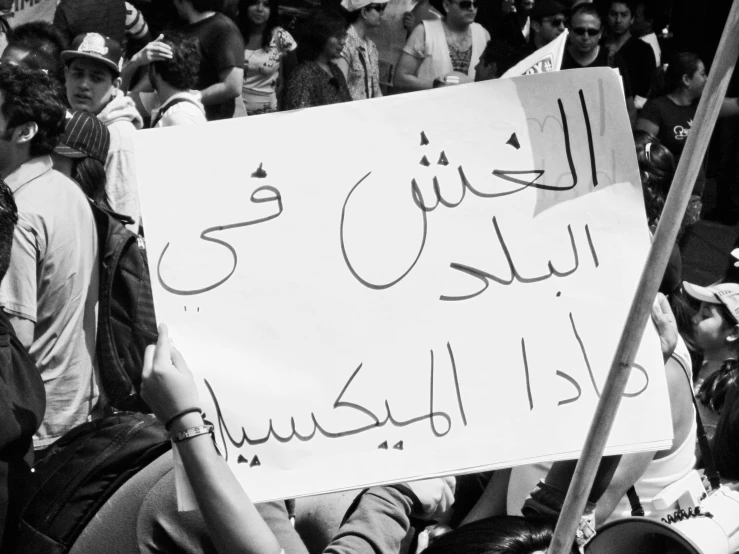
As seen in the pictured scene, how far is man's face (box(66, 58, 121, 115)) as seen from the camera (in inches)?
172

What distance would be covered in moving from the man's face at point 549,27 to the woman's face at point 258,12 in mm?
2070

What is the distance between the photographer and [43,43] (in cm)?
515

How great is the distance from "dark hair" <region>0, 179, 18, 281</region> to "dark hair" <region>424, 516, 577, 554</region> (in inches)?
42.9

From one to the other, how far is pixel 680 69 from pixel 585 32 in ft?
2.80

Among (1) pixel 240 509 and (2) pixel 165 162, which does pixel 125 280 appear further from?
(1) pixel 240 509

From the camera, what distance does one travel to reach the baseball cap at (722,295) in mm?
3678

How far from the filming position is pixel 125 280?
2861 millimetres

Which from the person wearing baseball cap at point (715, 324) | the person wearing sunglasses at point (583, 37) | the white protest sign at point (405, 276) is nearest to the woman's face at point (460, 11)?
the person wearing sunglasses at point (583, 37)

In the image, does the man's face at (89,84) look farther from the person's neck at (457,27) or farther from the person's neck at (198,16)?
the person's neck at (457,27)

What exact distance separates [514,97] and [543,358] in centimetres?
45

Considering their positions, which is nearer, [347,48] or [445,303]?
[445,303]

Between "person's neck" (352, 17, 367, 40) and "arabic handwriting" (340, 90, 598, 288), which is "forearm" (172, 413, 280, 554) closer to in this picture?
"arabic handwriting" (340, 90, 598, 288)

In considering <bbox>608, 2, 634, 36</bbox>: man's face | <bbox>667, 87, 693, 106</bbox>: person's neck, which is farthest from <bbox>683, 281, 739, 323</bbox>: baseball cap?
<bbox>608, 2, 634, 36</bbox>: man's face

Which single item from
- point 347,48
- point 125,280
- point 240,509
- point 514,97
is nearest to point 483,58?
point 347,48
